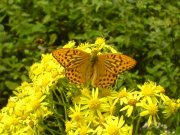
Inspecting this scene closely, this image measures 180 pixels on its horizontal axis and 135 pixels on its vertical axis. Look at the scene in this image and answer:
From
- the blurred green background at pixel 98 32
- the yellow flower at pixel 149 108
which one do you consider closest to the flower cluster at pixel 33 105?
the yellow flower at pixel 149 108

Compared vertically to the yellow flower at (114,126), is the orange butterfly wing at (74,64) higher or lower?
Answer: higher

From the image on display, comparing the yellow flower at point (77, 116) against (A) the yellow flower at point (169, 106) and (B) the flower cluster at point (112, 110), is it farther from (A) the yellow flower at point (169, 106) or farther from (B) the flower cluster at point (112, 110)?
(A) the yellow flower at point (169, 106)

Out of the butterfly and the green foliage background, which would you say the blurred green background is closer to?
the green foliage background

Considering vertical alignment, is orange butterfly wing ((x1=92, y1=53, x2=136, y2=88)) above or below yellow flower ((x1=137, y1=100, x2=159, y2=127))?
above

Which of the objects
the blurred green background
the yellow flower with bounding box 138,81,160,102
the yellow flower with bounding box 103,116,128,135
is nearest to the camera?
the yellow flower with bounding box 103,116,128,135

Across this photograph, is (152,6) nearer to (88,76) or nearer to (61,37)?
(61,37)

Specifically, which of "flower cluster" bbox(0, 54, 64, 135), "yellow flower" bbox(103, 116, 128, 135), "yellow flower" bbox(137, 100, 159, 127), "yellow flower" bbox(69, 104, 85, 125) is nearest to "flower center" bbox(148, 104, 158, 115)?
"yellow flower" bbox(137, 100, 159, 127)

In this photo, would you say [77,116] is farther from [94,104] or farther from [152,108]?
[152,108]

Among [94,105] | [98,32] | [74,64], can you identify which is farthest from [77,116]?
[98,32]
